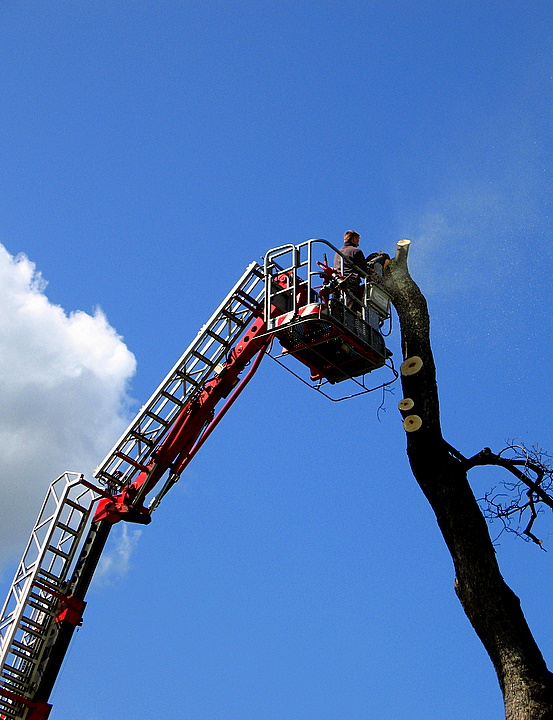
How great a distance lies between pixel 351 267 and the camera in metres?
12.7

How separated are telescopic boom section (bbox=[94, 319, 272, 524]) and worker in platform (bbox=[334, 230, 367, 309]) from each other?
1756 millimetres

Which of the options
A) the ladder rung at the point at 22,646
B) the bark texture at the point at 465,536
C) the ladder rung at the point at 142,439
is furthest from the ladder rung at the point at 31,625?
the bark texture at the point at 465,536

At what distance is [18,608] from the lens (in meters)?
13.5

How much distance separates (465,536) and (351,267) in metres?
4.52

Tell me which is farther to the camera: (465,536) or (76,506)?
(76,506)

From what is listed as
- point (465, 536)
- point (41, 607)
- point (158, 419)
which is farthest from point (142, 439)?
point (465, 536)

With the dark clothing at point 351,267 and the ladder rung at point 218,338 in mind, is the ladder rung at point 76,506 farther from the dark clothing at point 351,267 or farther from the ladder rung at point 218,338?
the dark clothing at point 351,267

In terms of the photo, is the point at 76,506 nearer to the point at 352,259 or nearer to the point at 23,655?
the point at 23,655

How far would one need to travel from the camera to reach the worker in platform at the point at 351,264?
498 inches

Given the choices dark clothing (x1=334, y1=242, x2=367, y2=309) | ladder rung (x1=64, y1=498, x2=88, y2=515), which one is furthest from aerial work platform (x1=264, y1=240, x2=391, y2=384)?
ladder rung (x1=64, y1=498, x2=88, y2=515)

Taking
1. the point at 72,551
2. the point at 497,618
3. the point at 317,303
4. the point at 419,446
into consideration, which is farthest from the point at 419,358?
the point at 72,551

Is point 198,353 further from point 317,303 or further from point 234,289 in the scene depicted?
point 317,303

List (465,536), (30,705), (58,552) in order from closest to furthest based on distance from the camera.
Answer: (465,536), (30,705), (58,552)

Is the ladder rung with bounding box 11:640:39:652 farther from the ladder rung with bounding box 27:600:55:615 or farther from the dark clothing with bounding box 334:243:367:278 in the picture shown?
the dark clothing with bounding box 334:243:367:278
